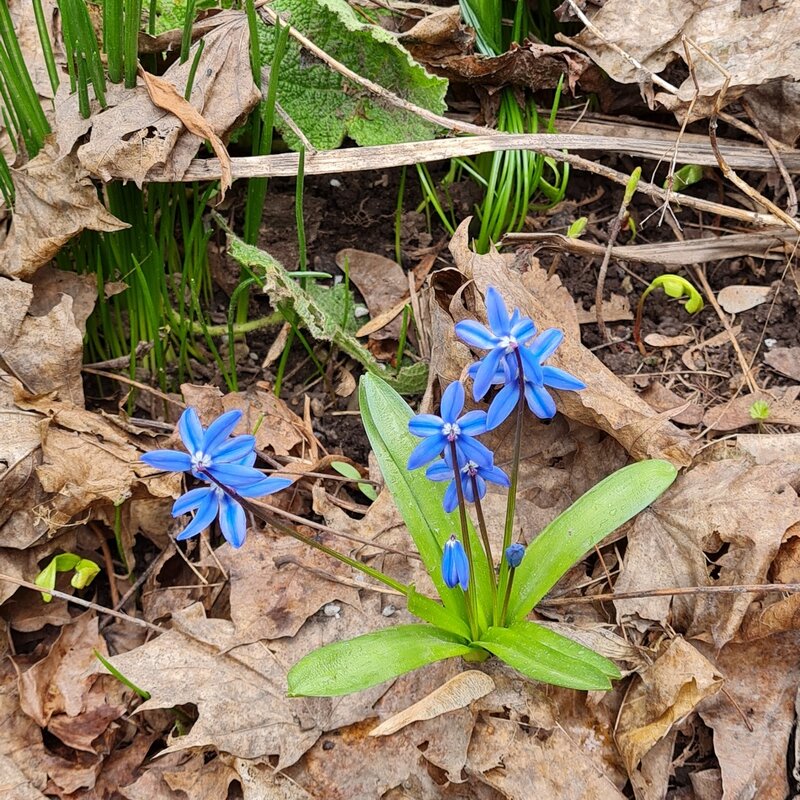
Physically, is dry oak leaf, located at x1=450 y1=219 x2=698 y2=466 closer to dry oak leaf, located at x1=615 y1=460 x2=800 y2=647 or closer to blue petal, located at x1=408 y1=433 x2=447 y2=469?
dry oak leaf, located at x1=615 y1=460 x2=800 y2=647

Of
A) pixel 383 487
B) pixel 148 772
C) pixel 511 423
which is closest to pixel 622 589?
pixel 511 423

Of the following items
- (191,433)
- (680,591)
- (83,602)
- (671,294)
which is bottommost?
(83,602)

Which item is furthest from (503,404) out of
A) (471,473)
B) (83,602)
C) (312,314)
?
(83,602)

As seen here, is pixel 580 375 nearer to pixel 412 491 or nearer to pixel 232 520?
pixel 412 491

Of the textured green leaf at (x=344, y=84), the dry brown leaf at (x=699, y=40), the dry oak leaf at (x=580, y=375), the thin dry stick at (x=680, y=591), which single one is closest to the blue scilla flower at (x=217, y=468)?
the thin dry stick at (x=680, y=591)

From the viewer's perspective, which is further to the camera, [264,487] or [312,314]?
[312,314]

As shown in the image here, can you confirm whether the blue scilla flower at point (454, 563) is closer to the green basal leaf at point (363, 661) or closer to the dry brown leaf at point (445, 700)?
the green basal leaf at point (363, 661)

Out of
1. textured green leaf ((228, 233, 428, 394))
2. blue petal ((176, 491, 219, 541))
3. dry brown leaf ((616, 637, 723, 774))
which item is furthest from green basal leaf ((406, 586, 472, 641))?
textured green leaf ((228, 233, 428, 394))

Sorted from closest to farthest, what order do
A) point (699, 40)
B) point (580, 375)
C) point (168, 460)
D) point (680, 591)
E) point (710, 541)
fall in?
point (168, 460) < point (680, 591) < point (710, 541) < point (580, 375) < point (699, 40)
